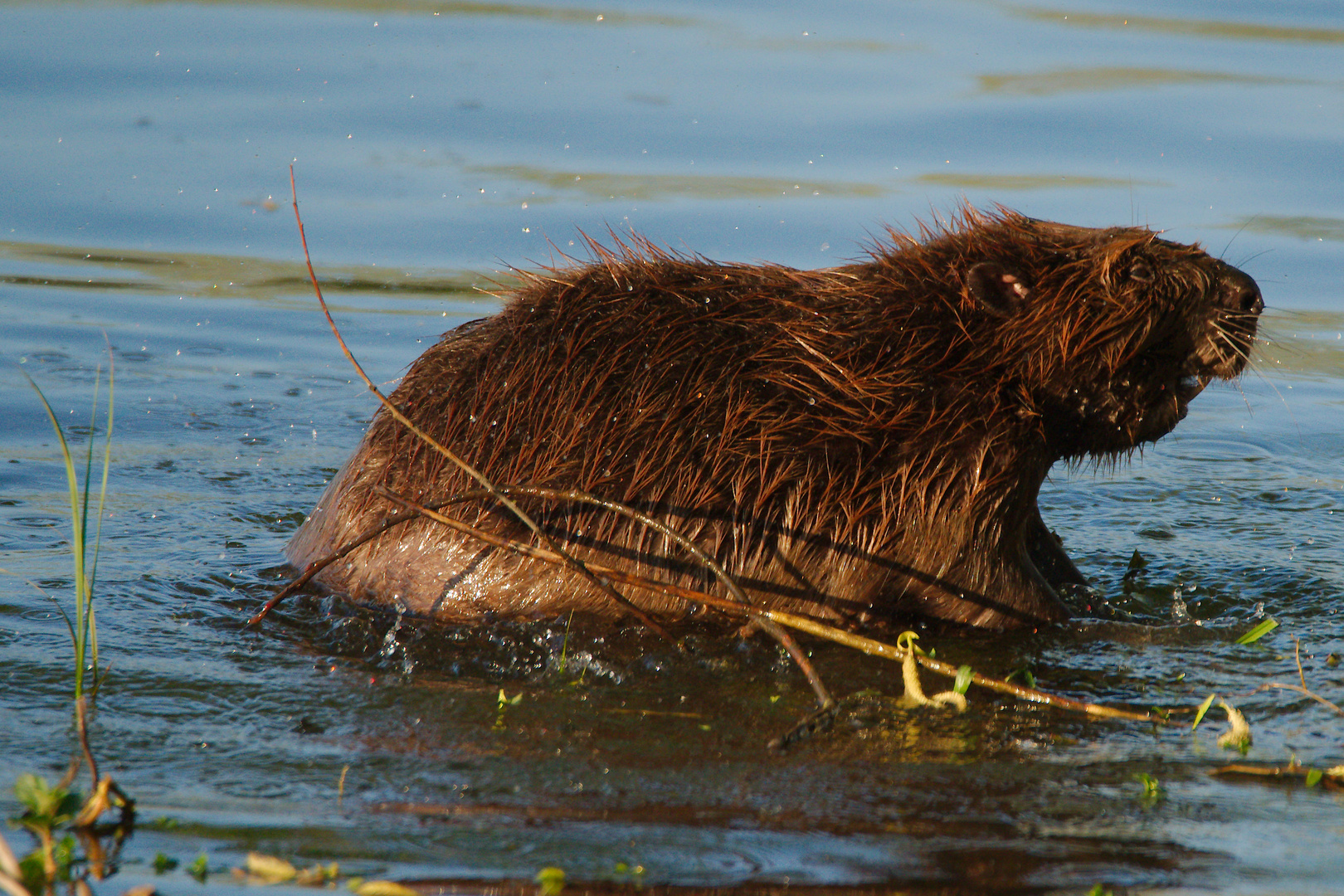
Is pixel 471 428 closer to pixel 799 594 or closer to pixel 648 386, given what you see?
pixel 648 386

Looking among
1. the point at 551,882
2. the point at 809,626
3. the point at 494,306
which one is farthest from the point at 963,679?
the point at 494,306

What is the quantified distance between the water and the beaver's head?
196 millimetres

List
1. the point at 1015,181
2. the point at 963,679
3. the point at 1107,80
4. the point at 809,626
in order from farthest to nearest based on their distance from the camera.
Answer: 1. the point at 1107,80
2. the point at 1015,181
3. the point at 809,626
4. the point at 963,679

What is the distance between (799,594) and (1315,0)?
930 cm

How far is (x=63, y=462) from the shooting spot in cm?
563

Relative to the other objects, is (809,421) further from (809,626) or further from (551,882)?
(551,882)

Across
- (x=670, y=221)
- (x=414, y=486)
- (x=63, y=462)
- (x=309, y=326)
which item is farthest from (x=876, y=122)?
(x=414, y=486)

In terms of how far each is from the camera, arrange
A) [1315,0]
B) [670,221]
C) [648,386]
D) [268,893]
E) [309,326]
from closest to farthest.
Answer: [268,893] → [648,386] → [309,326] → [670,221] → [1315,0]

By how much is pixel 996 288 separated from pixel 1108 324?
306 mm

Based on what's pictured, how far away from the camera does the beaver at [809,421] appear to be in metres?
3.77

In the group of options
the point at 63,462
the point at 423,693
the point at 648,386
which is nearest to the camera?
the point at 423,693

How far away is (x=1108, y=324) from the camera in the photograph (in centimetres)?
381

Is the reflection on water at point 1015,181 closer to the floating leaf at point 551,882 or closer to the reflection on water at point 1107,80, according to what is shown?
the reflection on water at point 1107,80

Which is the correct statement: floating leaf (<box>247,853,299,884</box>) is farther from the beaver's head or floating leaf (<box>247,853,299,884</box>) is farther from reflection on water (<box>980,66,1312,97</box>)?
reflection on water (<box>980,66,1312,97</box>)
